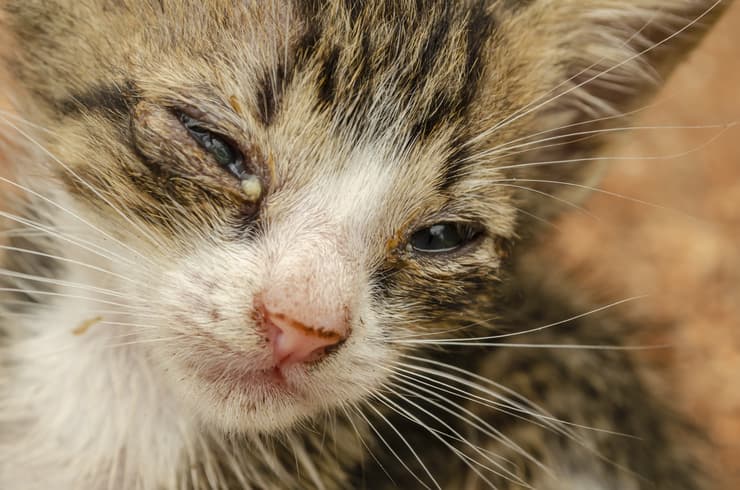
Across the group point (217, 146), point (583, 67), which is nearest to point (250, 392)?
point (217, 146)

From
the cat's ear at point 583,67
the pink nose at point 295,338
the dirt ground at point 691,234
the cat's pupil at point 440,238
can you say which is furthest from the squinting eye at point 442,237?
the dirt ground at point 691,234

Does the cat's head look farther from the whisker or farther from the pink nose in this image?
the whisker

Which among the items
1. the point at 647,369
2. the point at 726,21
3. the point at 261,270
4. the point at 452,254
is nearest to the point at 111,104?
the point at 261,270

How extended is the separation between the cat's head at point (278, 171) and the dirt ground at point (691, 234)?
1256 millimetres

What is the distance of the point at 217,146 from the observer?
167cm

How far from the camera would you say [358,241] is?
169 centimetres

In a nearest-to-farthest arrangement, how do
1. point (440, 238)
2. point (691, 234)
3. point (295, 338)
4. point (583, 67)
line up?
point (295, 338) < point (440, 238) < point (583, 67) < point (691, 234)

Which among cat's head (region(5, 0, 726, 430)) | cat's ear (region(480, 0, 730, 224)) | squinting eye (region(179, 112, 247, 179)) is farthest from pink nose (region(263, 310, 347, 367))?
cat's ear (region(480, 0, 730, 224))

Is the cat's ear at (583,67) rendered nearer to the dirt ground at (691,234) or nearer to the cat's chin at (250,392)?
the cat's chin at (250,392)

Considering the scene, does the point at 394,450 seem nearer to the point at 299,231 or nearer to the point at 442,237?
the point at 442,237

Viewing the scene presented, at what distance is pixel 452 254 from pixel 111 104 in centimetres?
71

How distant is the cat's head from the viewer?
1.63m

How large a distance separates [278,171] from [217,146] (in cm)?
12

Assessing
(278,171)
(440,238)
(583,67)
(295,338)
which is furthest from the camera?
(583,67)
